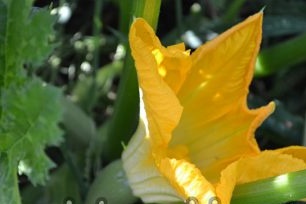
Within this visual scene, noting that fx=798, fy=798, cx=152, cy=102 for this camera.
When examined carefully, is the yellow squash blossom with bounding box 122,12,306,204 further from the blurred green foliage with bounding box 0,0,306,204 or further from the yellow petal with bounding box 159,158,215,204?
the blurred green foliage with bounding box 0,0,306,204

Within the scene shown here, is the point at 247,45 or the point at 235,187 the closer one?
the point at 235,187

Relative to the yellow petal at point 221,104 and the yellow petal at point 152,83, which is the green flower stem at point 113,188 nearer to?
the yellow petal at point 221,104

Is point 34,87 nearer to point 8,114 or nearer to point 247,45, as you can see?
point 8,114

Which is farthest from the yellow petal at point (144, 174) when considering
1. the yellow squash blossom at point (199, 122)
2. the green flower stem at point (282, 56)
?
the green flower stem at point (282, 56)

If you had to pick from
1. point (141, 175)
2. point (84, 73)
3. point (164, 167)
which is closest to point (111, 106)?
point (84, 73)

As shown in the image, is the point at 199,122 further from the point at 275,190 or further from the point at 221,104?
the point at 275,190

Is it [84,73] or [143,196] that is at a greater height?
[84,73]

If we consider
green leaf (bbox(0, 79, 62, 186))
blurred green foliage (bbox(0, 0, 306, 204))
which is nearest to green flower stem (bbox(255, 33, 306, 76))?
blurred green foliage (bbox(0, 0, 306, 204))
